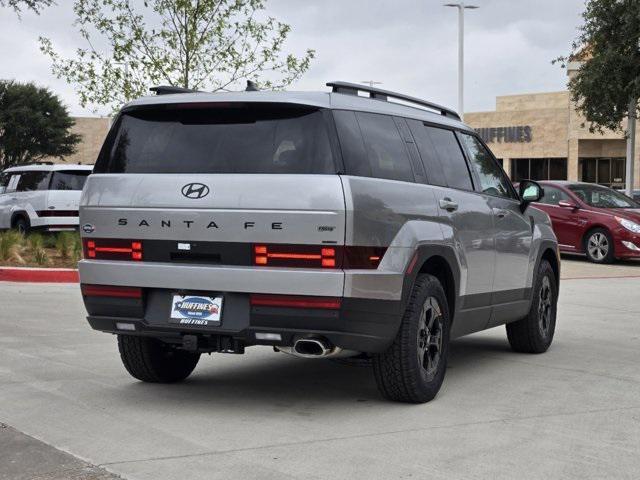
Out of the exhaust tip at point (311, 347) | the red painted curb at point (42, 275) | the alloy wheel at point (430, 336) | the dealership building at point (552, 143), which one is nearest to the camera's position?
the exhaust tip at point (311, 347)

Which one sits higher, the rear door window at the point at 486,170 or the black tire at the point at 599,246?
the rear door window at the point at 486,170

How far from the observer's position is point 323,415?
6.60m

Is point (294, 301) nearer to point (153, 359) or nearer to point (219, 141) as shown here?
point (219, 141)

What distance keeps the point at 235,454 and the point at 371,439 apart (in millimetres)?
802

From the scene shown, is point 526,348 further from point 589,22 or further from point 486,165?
point 589,22

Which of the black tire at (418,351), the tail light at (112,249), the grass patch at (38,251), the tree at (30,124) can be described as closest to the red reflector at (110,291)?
the tail light at (112,249)

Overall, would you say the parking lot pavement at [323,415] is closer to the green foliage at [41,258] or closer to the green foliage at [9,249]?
the green foliage at [41,258]

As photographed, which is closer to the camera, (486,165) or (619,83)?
(486,165)

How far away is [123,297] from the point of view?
264 inches

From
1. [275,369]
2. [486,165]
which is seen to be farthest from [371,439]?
[486,165]

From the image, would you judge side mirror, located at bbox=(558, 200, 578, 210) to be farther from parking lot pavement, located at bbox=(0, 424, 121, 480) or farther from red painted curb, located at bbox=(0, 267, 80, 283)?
parking lot pavement, located at bbox=(0, 424, 121, 480)

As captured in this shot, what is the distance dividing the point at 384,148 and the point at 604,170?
57.7 m

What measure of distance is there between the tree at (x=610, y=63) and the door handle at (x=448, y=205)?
2225 cm

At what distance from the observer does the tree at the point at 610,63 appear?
28906mm
